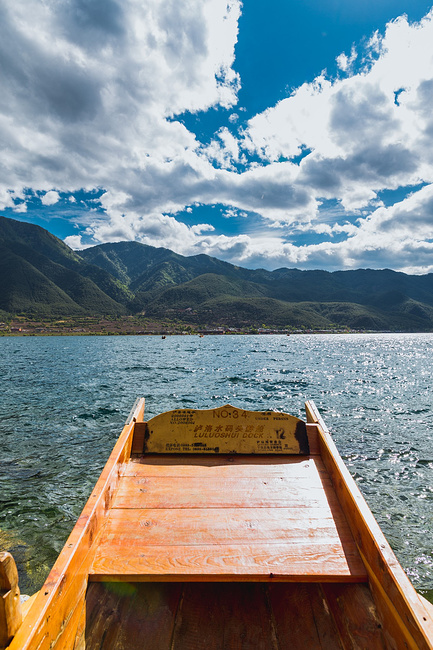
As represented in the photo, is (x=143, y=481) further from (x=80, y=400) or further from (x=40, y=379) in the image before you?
(x=40, y=379)

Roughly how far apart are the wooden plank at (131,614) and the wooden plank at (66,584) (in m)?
0.23

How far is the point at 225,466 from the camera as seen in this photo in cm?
569

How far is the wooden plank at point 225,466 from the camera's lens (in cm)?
541

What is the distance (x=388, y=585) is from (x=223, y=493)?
2.48 m

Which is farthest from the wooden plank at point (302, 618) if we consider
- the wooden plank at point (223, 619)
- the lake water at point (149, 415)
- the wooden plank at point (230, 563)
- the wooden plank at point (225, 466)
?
the lake water at point (149, 415)

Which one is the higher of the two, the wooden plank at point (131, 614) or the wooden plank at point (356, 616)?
the wooden plank at point (356, 616)

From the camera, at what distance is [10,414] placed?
16344 millimetres

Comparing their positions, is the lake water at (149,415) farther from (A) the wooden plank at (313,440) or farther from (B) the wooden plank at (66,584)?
(B) the wooden plank at (66,584)

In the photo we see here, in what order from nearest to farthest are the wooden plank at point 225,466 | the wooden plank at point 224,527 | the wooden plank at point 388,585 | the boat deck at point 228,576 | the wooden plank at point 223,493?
the wooden plank at point 388,585 < the boat deck at point 228,576 < the wooden plank at point 224,527 < the wooden plank at point 223,493 < the wooden plank at point 225,466

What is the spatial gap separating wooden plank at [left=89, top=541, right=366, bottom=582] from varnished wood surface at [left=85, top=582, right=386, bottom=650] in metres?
0.20

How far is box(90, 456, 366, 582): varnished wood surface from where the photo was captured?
3.49 metres

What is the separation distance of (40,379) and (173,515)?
1137 inches

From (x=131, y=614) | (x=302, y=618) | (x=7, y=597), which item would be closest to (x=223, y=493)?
(x=302, y=618)

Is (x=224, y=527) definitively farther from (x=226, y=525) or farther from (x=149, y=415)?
(x=149, y=415)
